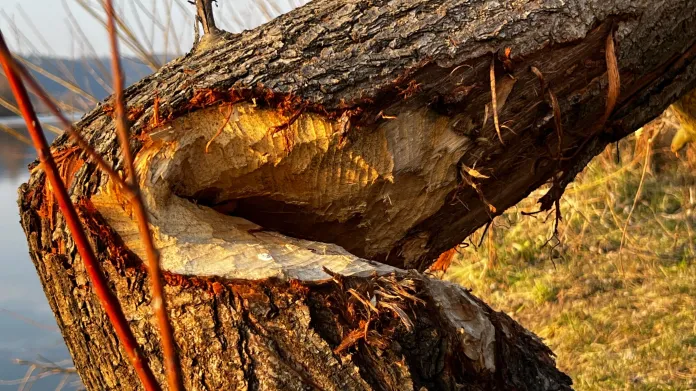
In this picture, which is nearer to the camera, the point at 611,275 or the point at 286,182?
the point at 286,182

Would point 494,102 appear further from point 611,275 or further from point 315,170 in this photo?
point 611,275

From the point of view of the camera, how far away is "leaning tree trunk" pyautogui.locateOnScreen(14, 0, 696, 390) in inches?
49.8

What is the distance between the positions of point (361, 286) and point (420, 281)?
16 cm

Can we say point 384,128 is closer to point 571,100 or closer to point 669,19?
point 571,100

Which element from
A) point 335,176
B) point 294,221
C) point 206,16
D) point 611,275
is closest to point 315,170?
point 335,176

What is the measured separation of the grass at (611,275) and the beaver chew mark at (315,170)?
75cm

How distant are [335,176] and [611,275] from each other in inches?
111

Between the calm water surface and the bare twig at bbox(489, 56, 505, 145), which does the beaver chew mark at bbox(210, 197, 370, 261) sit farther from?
the calm water surface

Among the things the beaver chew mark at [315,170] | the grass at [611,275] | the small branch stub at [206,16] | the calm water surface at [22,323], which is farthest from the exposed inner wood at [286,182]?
the calm water surface at [22,323]

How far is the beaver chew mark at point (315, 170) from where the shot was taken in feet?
4.66

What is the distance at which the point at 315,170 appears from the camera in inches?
60.7

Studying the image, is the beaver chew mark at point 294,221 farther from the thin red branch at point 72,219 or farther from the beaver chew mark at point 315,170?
the thin red branch at point 72,219

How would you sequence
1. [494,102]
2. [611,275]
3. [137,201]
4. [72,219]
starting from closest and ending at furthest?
[137,201] < [72,219] < [494,102] < [611,275]

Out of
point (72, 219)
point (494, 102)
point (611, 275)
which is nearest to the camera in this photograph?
point (72, 219)
